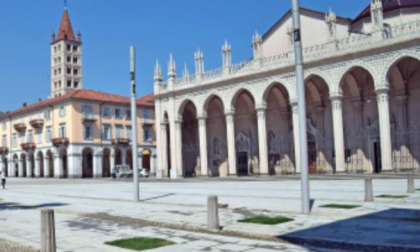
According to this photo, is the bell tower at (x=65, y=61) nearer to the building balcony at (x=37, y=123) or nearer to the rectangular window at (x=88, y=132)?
the building balcony at (x=37, y=123)

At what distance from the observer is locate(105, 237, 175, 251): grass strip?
8.91 meters

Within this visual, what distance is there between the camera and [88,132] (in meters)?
61.4

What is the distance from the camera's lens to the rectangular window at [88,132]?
6100 centimetres

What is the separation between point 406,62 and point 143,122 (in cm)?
4084

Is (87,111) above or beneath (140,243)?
above

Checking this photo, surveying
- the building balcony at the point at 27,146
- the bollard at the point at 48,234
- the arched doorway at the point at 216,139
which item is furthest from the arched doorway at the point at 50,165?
the bollard at the point at 48,234

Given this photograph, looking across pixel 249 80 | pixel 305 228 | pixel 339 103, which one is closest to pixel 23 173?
pixel 249 80

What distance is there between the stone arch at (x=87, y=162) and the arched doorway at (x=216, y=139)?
20266mm

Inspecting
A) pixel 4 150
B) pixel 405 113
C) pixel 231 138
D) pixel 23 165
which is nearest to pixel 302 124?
pixel 405 113

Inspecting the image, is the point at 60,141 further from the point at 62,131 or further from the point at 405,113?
the point at 405,113

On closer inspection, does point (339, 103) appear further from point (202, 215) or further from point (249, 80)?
point (202, 215)

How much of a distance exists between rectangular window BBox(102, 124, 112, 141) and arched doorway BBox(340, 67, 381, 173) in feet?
116

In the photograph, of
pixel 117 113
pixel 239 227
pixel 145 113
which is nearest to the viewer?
pixel 239 227

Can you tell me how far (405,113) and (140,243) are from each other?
30.1 metres
